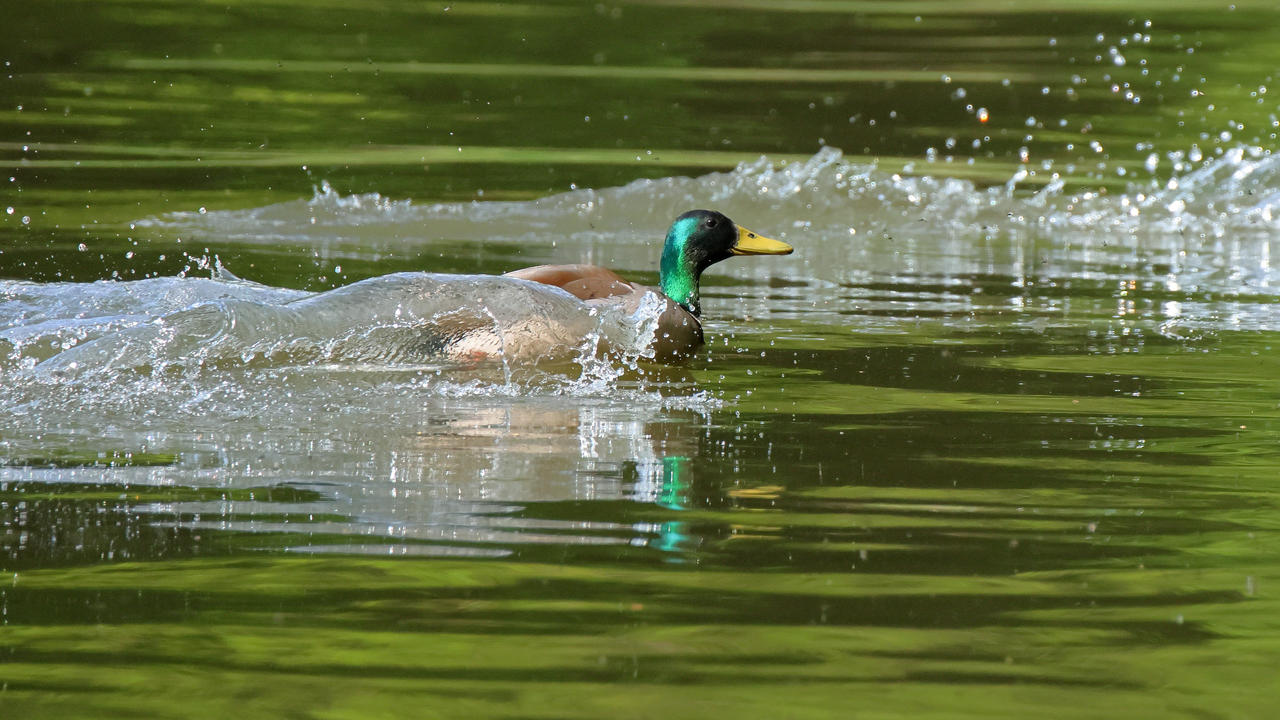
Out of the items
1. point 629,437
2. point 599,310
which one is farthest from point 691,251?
point 629,437

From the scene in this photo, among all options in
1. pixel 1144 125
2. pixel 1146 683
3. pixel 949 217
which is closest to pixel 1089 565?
pixel 1146 683

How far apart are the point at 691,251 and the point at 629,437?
3.15 m

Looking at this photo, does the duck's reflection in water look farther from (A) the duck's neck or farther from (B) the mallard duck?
(A) the duck's neck

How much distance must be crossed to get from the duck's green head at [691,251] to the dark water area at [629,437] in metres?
0.26

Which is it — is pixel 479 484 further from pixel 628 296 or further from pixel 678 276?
pixel 678 276

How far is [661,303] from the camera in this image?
812cm

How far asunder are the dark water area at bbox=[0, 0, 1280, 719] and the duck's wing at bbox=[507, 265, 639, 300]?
1.60 ft

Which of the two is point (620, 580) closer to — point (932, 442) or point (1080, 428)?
point (932, 442)

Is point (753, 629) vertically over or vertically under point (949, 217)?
under

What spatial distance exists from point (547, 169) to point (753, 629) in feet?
40.6

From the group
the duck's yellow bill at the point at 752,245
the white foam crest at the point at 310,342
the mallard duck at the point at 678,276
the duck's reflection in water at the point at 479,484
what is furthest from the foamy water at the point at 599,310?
the duck's reflection in water at the point at 479,484

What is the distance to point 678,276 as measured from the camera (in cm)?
912

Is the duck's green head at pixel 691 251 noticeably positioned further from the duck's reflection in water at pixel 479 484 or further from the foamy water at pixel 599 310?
the duck's reflection in water at pixel 479 484

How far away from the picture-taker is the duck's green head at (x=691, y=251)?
9.11 metres
